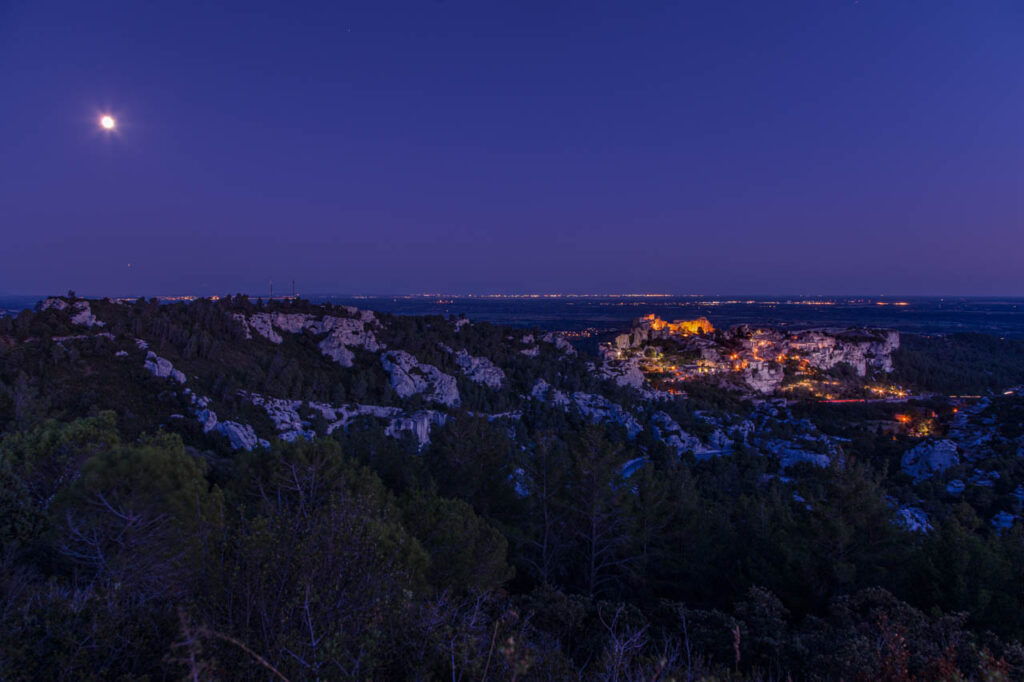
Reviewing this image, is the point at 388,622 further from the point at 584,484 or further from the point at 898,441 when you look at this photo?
the point at 898,441

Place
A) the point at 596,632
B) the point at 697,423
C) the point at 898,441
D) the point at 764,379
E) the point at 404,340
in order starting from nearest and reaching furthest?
the point at 596,632 → the point at 898,441 → the point at 697,423 → the point at 404,340 → the point at 764,379

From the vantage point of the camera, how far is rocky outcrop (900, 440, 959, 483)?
94.1 ft

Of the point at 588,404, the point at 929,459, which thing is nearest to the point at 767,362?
the point at 929,459

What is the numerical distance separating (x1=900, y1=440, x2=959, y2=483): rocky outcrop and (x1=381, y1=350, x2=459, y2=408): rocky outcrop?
3107 cm

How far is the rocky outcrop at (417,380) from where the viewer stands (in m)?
36.0

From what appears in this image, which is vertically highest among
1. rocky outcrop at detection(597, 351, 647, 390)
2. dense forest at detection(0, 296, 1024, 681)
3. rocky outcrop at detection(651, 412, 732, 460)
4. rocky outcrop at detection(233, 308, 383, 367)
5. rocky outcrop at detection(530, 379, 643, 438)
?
rocky outcrop at detection(233, 308, 383, 367)

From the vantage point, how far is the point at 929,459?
29359mm

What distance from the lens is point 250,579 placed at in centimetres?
489

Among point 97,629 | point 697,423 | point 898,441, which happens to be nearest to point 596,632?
point 97,629

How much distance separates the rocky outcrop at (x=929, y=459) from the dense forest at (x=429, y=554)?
706mm

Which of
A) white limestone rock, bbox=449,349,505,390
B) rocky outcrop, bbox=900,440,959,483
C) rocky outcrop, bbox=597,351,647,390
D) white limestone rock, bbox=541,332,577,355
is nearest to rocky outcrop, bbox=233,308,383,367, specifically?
white limestone rock, bbox=449,349,505,390

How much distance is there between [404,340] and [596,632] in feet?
127

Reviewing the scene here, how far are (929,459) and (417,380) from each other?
1392 inches

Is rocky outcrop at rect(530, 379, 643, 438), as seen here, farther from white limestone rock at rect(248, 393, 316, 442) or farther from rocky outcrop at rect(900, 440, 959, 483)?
white limestone rock at rect(248, 393, 316, 442)
